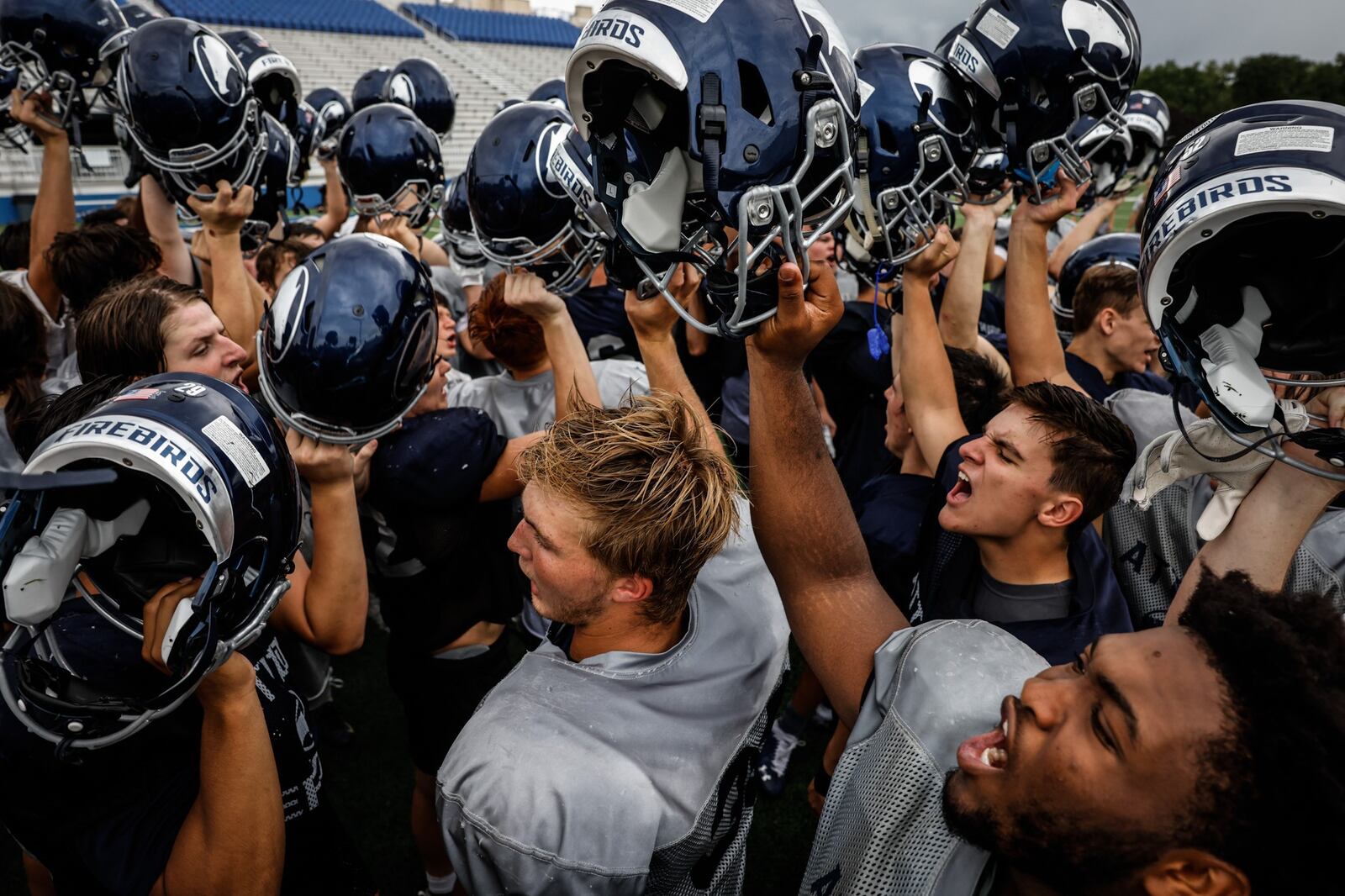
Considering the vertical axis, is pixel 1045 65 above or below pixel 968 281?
above

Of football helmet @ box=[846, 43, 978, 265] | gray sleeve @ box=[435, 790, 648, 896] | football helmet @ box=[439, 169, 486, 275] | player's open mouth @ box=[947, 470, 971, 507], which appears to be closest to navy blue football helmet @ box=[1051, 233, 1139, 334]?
football helmet @ box=[846, 43, 978, 265]

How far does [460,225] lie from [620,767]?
3594 mm

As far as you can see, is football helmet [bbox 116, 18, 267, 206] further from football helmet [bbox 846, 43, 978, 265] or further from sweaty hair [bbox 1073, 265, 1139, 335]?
sweaty hair [bbox 1073, 265, 1139, 335]

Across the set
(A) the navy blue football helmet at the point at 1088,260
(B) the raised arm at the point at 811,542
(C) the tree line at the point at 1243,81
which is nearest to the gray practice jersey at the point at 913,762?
(B) the raised arm at the point at 811,542

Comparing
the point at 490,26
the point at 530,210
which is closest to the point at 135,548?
the point at 530,210

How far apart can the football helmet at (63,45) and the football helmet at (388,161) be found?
3.22ft

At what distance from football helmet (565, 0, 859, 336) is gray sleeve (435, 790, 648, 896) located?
2.77 ft

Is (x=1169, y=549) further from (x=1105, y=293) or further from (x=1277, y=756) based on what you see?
(x=1277, y=756)

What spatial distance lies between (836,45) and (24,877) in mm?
3390

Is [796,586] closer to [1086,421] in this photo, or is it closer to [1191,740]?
[1191,740]

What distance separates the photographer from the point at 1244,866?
1.05 metres

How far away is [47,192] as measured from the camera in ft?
11.4

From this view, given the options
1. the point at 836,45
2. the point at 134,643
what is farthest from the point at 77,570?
the point at 836,45

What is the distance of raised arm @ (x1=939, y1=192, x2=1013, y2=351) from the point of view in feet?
9.68
